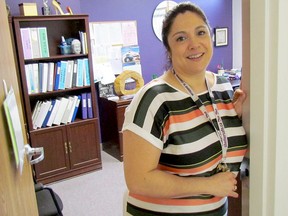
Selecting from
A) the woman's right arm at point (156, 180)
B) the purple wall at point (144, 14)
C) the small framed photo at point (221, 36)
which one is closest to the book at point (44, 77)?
the purple wall at point (144, 14)

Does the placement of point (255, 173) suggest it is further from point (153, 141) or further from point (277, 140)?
point (153, 141)

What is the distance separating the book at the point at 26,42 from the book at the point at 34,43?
0.03 metres

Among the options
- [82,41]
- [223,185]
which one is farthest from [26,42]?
[223,185]

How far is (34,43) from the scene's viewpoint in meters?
2.97

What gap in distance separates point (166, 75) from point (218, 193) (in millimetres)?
477

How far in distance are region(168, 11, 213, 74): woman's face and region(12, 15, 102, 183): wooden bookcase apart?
2209 mm

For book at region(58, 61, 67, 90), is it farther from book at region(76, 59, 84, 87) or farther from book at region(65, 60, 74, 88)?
book at region(76, 59, 84, 87)

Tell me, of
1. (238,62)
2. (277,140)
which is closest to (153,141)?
(277,140)

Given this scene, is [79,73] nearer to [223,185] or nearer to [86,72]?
[86,72]

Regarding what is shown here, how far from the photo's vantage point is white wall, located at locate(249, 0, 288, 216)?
0.72 m

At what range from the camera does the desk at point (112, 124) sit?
3557 millimetres

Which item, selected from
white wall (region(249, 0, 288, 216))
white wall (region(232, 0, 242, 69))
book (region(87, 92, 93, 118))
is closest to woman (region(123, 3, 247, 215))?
white wall (region(249, 0, 288, 216))

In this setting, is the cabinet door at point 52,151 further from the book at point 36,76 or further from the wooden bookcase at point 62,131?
the book at point 36,76

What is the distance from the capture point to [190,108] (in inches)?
42.3
